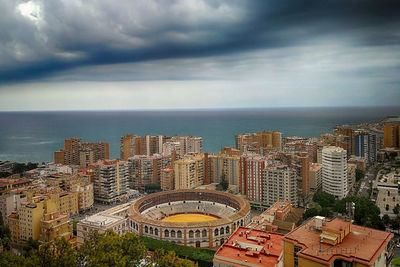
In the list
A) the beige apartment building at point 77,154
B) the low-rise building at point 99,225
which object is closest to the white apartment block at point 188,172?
the low-rise building at point 99,225

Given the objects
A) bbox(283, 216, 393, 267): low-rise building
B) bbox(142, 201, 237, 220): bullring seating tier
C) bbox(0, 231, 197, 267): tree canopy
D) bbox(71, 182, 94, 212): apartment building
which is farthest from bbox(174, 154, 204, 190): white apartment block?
bbox(283, 216, 393, 267): low-rise building

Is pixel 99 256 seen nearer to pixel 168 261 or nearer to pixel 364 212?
pixel 168 261

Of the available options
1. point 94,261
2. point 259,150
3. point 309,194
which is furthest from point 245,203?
point 259,150

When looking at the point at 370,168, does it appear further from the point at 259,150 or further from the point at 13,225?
the point at 13,225

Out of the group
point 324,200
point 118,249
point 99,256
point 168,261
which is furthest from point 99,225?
point 324,200

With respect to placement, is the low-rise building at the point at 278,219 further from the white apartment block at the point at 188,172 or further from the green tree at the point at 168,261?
the white apartment block at the point at 188,172
